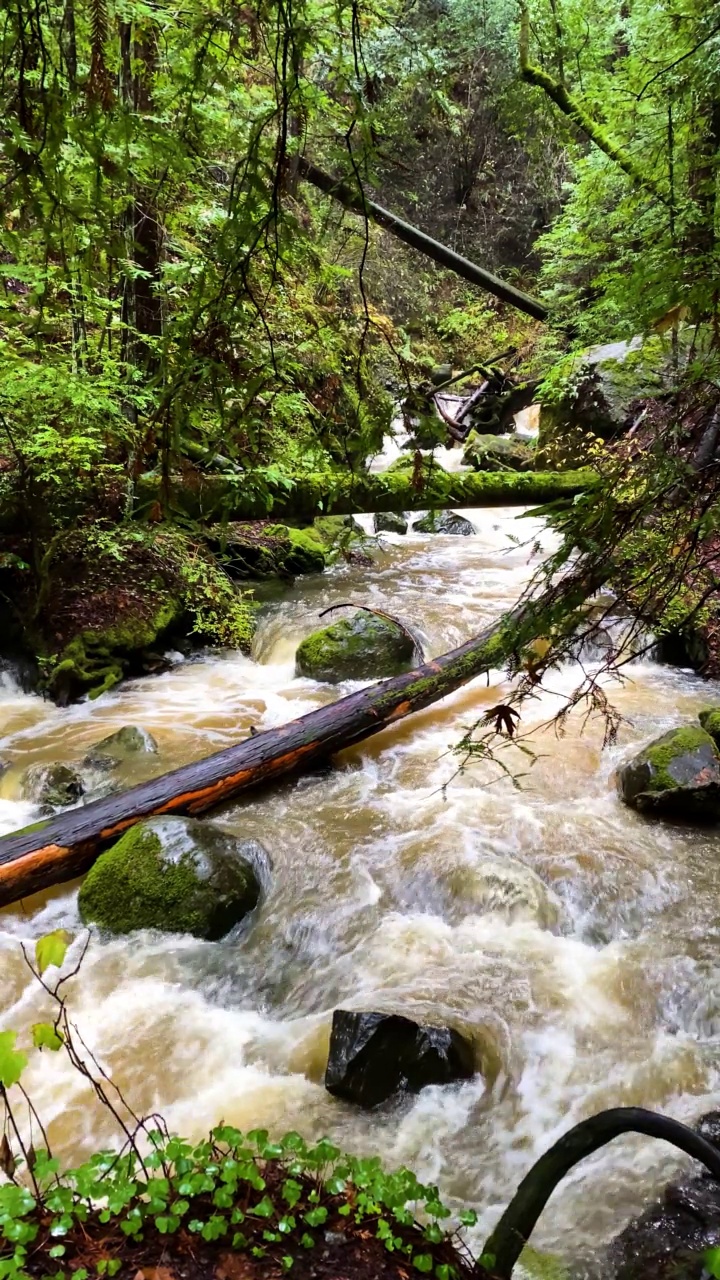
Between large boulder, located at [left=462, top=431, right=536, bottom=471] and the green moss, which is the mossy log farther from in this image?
large boulder, located at [left=462, top=431, right=536, bottom=471]

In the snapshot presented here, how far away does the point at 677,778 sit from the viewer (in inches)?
207

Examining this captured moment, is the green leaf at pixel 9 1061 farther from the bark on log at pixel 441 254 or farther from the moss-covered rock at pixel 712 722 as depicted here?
the moss-covered rock at pixel 712 722

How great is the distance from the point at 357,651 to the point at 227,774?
2.64 meters

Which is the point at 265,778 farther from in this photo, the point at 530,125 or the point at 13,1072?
the point at 530,125

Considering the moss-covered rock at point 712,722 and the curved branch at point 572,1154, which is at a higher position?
the curved branch at point 572,1154

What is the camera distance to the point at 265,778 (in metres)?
5.60

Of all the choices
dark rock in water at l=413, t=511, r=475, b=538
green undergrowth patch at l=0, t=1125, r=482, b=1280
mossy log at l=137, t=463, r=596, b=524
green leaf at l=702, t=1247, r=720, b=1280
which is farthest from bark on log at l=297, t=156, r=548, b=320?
green leaf at l=702, t=1247, r=720, b=1280

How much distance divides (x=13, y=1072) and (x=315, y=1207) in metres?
1.05

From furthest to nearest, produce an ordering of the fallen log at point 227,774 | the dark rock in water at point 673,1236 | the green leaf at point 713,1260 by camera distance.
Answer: the fallen log at point 227,774
the dark rock in water at point 673,1236
the green leaf at point 713,1260

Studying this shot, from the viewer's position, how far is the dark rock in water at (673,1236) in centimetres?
244

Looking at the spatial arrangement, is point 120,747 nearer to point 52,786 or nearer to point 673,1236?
point 52,786

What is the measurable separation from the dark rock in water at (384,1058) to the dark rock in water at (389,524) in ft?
33.5

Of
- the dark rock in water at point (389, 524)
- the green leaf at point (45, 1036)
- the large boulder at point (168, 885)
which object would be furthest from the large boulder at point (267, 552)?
the green leaf at point (45, 1036)

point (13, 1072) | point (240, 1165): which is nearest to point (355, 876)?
point (240, 1165)
